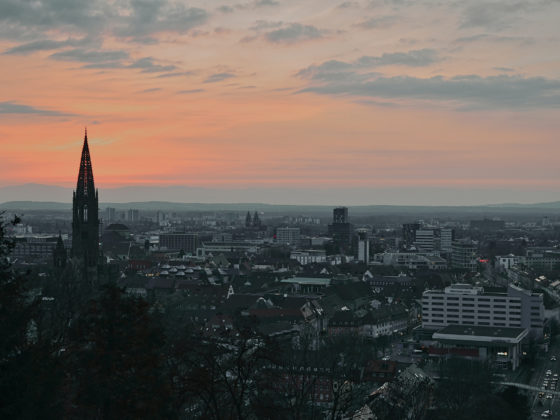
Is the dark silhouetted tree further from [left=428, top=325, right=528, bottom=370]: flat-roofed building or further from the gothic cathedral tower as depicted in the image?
the gothic cathedral tower

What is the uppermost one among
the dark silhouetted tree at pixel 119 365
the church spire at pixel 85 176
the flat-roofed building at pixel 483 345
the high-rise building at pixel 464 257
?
the church spire at pixel 85 176

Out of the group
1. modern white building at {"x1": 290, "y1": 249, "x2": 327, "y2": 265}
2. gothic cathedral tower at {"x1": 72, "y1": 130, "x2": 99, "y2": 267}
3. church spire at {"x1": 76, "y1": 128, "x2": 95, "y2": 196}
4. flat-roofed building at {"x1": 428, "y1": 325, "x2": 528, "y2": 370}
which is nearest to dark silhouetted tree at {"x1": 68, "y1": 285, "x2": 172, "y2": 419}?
flat-roofed building at {"x1": 428, "y1": 325, "x2": 528, "y2": 370}

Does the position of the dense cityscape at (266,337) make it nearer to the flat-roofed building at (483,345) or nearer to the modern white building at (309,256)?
the flat-roofed building at (483,345)

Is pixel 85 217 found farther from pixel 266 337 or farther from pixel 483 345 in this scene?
pixel 266 337

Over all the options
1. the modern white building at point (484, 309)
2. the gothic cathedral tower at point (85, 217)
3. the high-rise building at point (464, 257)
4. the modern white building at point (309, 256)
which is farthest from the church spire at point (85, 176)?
the high-rise building at point (464, 257)

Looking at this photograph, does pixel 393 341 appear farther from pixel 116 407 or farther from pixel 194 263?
pixel 194 263

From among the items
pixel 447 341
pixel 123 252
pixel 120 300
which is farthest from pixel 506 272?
pixel 120 300
